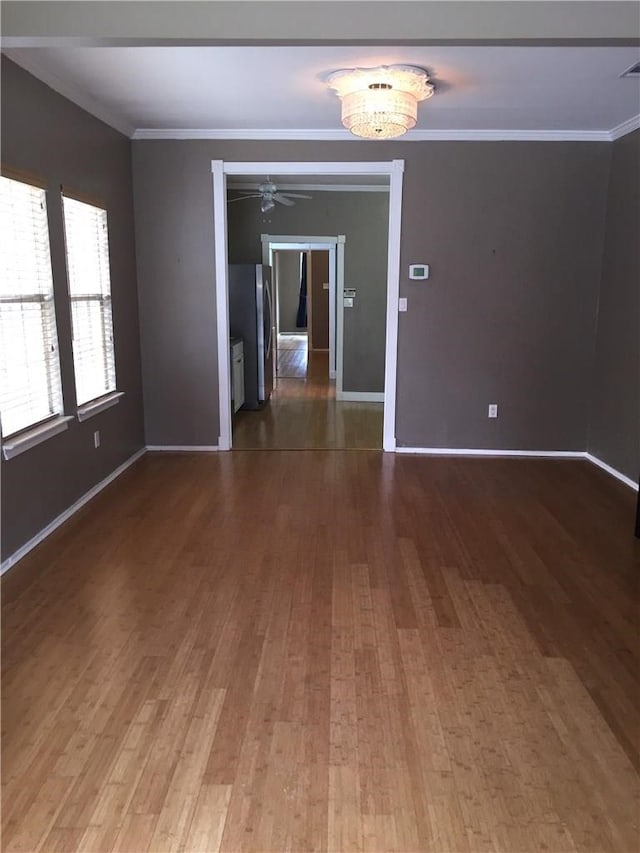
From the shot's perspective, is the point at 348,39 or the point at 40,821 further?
the point at 348,39

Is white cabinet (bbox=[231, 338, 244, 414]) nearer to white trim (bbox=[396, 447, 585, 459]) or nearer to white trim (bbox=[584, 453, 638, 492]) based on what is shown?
white trim (bbox=[396, 447, 585, 459])

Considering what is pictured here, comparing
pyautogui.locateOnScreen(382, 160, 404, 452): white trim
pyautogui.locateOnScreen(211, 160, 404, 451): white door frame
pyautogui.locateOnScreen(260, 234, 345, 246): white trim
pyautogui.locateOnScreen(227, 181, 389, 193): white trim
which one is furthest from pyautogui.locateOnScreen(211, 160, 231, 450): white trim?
pyautogui.locateOnScreen(260, 234, 345, 246): white trim

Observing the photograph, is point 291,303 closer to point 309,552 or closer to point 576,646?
point 309,552

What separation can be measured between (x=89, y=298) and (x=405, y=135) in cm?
265

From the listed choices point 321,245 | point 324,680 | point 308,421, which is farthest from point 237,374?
point 324,680

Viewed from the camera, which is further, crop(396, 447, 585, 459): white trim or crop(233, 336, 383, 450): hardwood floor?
crop(233, 336, 383, 450): hardwood floor

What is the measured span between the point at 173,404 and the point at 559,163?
3663mm

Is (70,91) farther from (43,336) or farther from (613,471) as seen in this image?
(613,471)

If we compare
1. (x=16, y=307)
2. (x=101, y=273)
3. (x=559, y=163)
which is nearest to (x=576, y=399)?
(x=559, y=163)

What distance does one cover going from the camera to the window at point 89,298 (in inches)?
157

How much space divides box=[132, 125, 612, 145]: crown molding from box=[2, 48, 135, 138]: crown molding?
33 cm

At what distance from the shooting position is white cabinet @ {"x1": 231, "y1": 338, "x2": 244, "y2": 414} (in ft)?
21.9

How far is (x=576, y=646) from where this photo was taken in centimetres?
256

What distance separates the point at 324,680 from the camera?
234 centimetres
